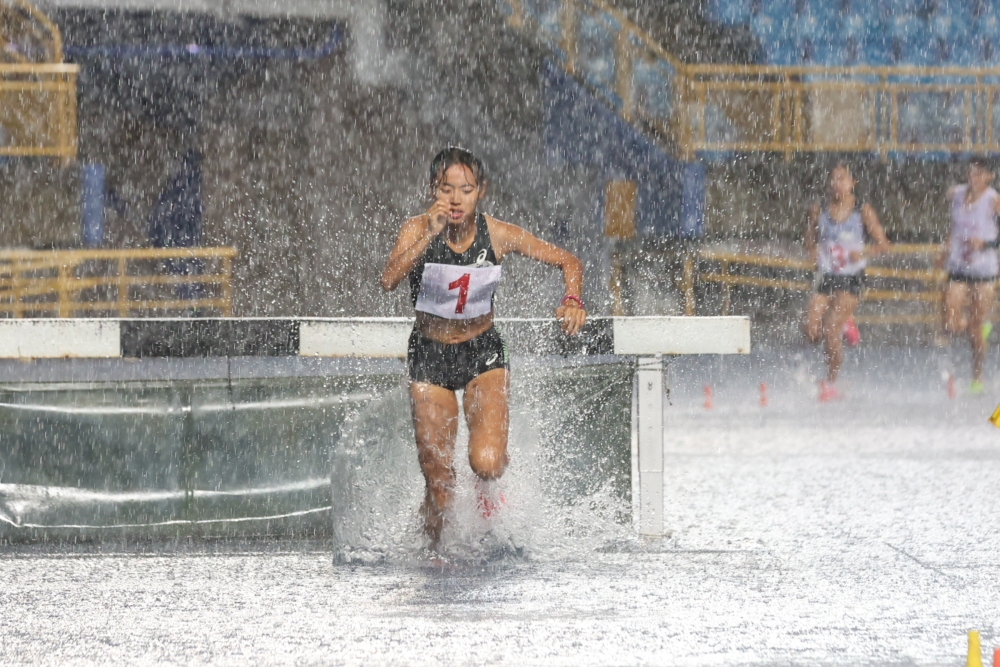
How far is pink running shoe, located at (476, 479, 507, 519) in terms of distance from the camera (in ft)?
20.4

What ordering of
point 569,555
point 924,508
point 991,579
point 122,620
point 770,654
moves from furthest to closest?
1. point 924,508
2. point 569,555
3. point 991,579
4. point 122,620
5. point 770,654

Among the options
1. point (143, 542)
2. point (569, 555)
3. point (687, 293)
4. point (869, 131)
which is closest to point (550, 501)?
point (569, 555)

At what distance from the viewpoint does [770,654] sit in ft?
15.3

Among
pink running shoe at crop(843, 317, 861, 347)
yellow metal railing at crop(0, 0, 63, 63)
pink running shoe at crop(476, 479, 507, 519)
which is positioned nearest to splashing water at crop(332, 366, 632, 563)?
pink running shoe at crop(476, 479, 507, 519)

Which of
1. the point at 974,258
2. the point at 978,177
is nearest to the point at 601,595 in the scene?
the point at 974,258

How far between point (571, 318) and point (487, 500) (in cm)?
90

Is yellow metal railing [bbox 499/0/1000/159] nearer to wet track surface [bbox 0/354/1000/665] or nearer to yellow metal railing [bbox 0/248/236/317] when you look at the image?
yellow metal railing [bbox 0/248/236/317]

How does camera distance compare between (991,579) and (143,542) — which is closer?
(991,579)

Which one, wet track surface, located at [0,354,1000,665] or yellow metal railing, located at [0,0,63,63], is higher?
yellow metal railing, located at [0,0,63,63]

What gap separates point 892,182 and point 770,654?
17767 millimetres

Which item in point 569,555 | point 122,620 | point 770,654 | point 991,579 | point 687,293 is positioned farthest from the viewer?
point 687,293

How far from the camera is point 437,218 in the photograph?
228 inches

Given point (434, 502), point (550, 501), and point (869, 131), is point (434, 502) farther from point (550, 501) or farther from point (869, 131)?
point (869, 131)

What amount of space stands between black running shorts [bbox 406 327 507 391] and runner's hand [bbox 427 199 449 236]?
1.51 ft
